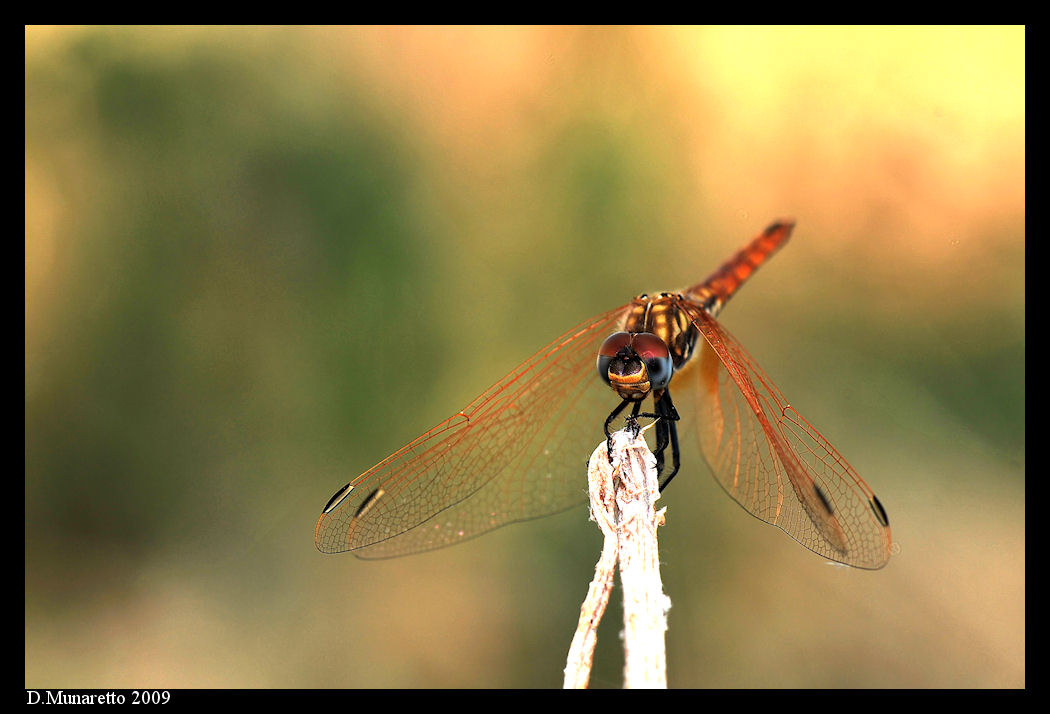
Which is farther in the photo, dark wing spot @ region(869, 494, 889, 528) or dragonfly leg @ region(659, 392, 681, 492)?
dragonfly leg @ region(659, 392, 681, 492)

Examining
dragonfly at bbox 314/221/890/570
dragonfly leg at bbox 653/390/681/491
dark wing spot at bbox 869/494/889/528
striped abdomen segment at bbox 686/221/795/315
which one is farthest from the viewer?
striped abdomen segment at bbox 686/221/795/315

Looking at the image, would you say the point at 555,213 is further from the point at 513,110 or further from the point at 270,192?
the point at 270,192

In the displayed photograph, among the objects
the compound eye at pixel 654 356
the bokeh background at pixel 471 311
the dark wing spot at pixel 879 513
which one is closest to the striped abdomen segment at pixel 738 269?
the bokeh background at pixel 471 311

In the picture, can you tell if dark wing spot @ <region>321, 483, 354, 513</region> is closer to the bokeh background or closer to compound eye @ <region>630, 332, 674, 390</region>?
compound eye @ <region>630, 332, 674, 390</region>

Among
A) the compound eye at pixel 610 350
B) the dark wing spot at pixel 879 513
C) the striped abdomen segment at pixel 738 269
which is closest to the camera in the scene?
the dark wing spot at pixel 879 513

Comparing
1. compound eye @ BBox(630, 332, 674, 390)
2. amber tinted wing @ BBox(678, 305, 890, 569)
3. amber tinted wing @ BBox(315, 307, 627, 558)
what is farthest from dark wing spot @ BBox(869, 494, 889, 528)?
amber tinted wing @ BBox(315, 307, 627, 558)

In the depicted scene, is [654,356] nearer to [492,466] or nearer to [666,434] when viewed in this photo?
[666,434]

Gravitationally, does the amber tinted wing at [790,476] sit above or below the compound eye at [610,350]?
below

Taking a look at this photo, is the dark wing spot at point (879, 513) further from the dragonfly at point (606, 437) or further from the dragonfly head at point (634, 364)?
the dragonfly head at point (634, 364)
